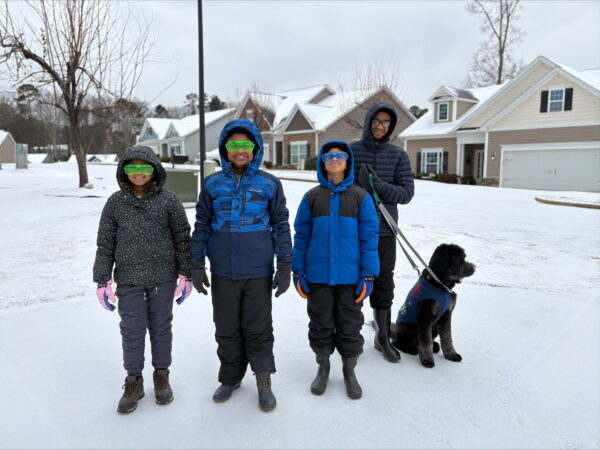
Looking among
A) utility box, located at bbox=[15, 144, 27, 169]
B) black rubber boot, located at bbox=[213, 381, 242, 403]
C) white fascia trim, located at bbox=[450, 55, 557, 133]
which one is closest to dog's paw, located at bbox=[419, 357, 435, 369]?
black rubber boot, located at bbox=[213, 381, 242, 403]

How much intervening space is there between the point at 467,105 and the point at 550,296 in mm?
23294

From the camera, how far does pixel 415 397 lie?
283 cm

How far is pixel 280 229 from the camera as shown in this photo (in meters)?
2.79

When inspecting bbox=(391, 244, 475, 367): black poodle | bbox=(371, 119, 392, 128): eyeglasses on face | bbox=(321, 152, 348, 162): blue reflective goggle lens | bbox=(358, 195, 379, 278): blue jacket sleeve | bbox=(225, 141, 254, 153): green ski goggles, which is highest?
bbox=(371, 119, 392, 128): eyeglasses on face

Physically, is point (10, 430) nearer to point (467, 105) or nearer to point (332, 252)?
point (332, 252)

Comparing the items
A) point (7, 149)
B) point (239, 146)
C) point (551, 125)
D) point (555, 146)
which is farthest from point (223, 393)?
point (7, 149)

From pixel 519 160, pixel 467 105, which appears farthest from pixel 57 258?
pixel 467 105

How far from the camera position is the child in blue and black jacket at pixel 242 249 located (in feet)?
Result: 8.82

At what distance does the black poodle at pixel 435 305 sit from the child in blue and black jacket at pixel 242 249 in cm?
118

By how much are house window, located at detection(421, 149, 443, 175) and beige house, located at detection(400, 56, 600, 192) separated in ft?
0.19

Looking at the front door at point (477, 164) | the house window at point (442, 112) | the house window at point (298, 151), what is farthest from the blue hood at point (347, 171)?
the house window at point (298, 151)

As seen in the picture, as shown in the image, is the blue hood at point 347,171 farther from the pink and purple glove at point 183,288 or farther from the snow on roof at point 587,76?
the snow on roof at point 587,76

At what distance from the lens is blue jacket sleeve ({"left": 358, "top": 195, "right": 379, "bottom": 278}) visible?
2799 mm

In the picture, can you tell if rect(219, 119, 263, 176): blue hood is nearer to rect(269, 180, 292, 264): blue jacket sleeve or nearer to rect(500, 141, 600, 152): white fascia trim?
rect(269, 180, 292, 264): blue jacket sleeve
